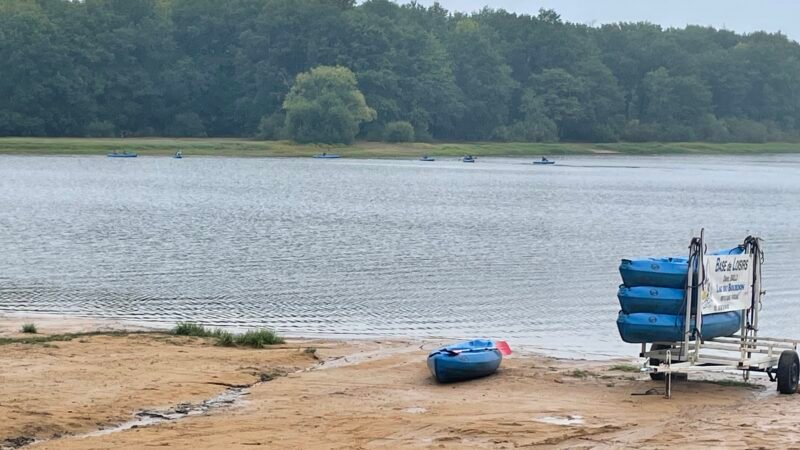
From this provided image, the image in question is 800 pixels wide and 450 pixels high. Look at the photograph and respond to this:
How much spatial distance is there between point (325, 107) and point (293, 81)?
563 inches

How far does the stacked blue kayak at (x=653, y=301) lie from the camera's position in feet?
70.2

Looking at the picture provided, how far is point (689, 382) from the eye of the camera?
22547mm

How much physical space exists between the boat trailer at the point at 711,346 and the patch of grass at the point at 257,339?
24.9ft

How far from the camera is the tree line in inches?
6216

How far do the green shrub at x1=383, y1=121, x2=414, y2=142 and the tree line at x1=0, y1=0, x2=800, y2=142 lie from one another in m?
0.28

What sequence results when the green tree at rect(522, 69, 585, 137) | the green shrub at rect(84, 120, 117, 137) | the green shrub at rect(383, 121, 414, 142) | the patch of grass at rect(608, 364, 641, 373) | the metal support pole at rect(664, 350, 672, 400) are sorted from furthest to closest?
the green tree at rect(522, 69, 585, 137), the green shrub at rect(383, 121, 414, 142), the green shrub at rect(84, 120, 117, 137), the patch of grass at rect(608, 364, 641, 373), the metal support pole at rect(664, 350, 672, 400)

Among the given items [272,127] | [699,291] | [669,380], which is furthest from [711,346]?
[272,127]

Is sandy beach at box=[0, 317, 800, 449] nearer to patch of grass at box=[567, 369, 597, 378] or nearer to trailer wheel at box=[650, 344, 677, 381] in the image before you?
patch of grass at box=[567, 369, 597, 378]

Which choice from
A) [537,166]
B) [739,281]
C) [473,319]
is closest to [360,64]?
[537,166]

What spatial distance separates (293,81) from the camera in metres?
169

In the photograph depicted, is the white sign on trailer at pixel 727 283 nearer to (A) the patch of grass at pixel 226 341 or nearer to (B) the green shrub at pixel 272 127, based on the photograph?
(A) the patch of grass at pixel 226 341

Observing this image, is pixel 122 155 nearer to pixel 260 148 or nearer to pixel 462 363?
pixel 260 148

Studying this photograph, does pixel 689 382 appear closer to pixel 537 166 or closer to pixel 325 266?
pixel 325 266

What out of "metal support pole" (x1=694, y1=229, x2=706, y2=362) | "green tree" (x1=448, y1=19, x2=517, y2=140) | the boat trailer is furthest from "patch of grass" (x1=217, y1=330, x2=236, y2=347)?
"green tree" (x1=448, y1=19, x2=517, y2=140)
